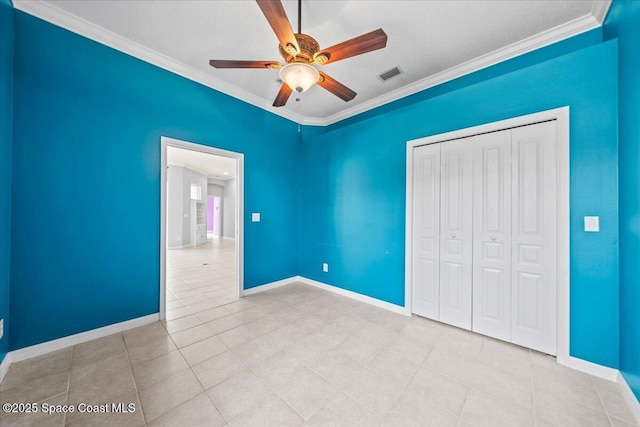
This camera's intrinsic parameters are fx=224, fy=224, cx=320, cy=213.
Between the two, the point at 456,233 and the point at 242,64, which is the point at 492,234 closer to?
the point at 456,233

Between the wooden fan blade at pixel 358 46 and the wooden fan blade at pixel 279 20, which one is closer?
the wooden fan blade at pixel 279 20

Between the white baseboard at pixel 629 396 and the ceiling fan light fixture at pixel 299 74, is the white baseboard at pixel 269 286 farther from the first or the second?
the white baseboard at pixel 629 396

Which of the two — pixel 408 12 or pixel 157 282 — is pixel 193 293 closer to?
pixel 157 282

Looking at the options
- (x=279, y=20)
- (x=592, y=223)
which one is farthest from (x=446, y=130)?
(x=279, y=20)

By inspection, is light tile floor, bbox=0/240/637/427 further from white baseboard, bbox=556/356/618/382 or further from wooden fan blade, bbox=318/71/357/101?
wooden fan blade, bbox=318/71/357/101

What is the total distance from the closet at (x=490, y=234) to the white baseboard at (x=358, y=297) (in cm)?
20

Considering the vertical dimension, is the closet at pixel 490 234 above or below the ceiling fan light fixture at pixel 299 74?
below

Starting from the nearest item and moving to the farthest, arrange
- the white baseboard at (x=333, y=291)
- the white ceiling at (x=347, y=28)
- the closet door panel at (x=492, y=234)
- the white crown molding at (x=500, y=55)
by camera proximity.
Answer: the white ceiling at (x=347, y=28) < the white crown molding at (x=500, y=55) < the closet door panel at (x=492, y=234) < the white baseboard at (x=333, y=291)

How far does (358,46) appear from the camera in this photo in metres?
1.67

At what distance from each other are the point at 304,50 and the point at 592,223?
9.14 ft

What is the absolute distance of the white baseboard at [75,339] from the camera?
1993 mm

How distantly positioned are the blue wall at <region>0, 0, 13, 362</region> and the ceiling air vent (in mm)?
3633

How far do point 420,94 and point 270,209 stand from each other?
2.97 metres

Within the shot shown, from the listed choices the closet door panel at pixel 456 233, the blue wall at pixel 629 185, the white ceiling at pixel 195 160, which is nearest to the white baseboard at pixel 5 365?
the closet door panel at pixel 456 233
